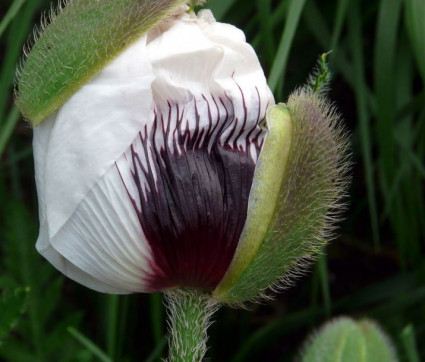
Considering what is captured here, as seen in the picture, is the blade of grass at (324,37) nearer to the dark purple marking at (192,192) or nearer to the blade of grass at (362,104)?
the blade of grass at (362,104)

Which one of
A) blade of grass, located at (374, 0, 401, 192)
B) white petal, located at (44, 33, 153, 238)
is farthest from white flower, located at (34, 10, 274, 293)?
blade of grass, located at (374, 0, 401, 192)

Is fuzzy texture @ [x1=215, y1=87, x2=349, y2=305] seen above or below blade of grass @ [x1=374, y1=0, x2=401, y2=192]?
above

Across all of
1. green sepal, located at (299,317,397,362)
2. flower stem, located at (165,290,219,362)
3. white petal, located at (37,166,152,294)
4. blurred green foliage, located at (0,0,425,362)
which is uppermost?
green sepal, located at (299,317,397,362)

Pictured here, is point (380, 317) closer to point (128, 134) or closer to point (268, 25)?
point (268, 25)

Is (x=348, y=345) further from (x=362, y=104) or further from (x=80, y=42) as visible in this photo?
(x=362, y=104)

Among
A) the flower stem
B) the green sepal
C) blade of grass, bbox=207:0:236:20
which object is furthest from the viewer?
blade of grass, bbox=207:0:236:20

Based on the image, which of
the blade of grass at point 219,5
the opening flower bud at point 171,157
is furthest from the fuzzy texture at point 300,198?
the blade of grass at point 219,5

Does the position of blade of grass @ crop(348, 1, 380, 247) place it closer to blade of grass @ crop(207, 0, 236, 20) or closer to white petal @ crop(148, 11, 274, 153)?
blade of grass @ crop(207, 0, 236, 20)
